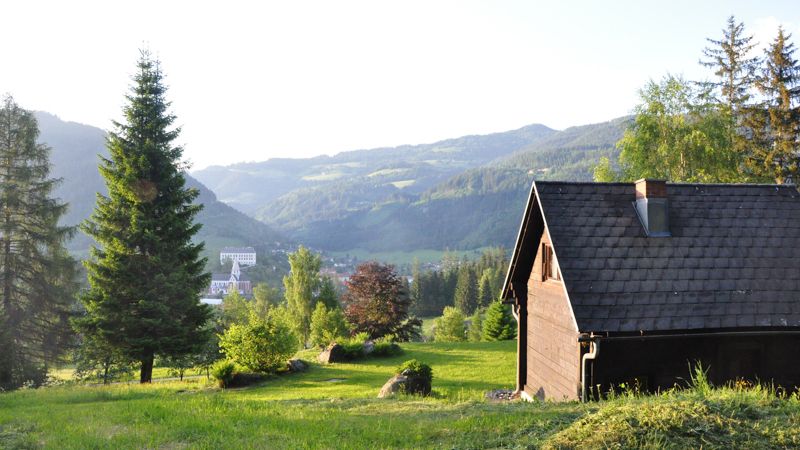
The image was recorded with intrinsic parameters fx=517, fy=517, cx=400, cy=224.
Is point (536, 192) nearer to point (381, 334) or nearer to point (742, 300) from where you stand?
point (742, 300)

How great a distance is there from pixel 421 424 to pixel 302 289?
4102 cm

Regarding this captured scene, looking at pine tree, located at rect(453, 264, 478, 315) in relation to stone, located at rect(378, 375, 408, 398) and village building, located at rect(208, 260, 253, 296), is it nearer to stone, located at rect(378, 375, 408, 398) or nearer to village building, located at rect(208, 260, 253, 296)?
village building, located at rect(208, 260, 253, 296)

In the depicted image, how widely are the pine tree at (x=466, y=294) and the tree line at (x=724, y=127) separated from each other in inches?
2730

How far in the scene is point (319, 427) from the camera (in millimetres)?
8664

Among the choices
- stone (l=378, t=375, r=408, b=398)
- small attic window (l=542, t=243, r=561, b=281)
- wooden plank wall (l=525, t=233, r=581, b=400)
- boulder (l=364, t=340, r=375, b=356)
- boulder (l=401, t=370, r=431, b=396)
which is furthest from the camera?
boulder (l=364, t=340, r=375, b=356)

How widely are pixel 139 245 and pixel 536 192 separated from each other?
18.4m

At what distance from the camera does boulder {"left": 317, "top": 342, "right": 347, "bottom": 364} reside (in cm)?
2717

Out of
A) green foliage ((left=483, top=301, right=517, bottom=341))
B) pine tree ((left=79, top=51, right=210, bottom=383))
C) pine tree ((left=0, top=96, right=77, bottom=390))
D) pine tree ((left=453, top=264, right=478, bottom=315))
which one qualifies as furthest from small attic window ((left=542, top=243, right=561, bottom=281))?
pine tree ((left=453, top=264, right=478, bottom=315))

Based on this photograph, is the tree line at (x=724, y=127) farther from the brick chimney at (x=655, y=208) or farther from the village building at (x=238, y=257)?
the village building at (x=238, y=257)

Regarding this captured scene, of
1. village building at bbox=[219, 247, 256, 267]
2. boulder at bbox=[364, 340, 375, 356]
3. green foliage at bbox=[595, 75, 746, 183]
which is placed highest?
green foliage at bbox=[595, 75, 746, 183]

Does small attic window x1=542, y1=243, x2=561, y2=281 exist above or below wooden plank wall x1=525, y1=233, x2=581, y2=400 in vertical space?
above

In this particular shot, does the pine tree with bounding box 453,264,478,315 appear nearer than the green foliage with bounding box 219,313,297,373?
No

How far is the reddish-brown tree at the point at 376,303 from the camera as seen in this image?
1586 inches

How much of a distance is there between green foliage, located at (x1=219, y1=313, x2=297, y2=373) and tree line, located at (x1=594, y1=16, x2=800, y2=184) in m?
21.6
